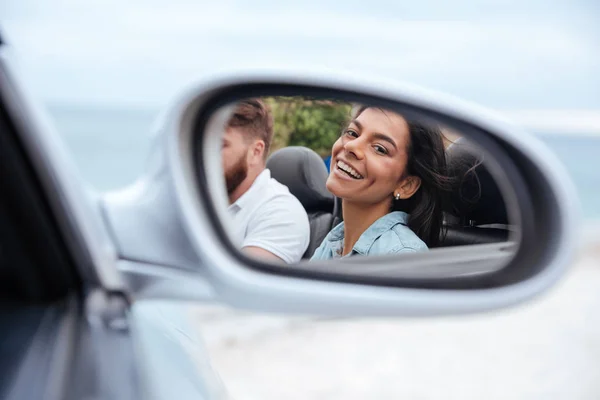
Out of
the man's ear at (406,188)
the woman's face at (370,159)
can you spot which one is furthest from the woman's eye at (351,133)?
the man's ear at (406,188)

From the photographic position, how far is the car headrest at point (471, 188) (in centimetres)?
112

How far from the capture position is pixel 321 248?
3.65 ft

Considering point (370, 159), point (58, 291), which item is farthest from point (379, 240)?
point (58, 291)

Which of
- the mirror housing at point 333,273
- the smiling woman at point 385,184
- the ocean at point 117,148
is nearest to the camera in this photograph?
the mirror housing at point 333,273

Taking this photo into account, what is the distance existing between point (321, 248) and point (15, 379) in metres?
0.54

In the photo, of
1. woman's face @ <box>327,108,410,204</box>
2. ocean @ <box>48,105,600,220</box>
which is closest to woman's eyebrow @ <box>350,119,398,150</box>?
woman's face @ <box>327,108,410,204</box>

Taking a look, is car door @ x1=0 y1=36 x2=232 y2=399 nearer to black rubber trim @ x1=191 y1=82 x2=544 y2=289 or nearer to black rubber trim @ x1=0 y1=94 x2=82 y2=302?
black rubber trim @ x1=0 y1=94 x2=82 y2=302

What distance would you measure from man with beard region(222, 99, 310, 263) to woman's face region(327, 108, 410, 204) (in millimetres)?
83

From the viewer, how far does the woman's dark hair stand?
1.09 metres

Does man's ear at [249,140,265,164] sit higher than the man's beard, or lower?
higher

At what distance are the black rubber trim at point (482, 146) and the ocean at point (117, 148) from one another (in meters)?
9.96

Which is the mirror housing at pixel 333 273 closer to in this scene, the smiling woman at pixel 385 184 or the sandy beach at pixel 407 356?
the smiling woman at pixel 385 184

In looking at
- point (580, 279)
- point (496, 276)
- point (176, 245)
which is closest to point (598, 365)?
point (580, 279)

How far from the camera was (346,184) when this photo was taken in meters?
1.09
